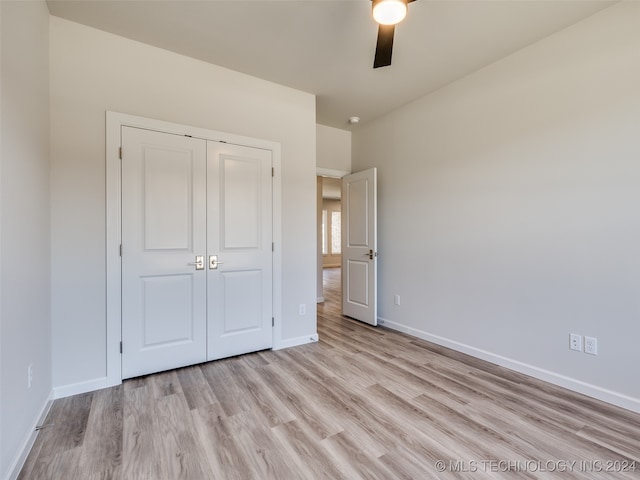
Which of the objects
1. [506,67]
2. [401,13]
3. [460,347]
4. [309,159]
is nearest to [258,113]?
[309,159]

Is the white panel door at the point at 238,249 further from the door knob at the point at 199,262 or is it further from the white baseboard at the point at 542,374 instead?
the white baseboard at the point at 542,374

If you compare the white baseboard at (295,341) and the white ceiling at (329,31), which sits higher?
the white ceiling at (329,31)

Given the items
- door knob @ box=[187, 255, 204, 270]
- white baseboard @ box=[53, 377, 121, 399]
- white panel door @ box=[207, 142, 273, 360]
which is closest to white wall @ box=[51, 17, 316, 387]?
white baseboard @ box=[53, 377, 121, 399]

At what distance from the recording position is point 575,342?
2.27 meters

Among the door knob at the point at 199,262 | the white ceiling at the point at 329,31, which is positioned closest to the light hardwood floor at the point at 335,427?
the door knob at the point at 199,262

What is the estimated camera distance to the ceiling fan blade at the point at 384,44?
174 centimetres

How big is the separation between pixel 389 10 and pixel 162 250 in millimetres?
→ 2353

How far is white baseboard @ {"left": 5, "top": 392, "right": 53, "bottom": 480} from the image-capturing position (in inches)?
56.1

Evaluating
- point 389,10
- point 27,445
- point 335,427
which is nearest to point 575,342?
point 335,427

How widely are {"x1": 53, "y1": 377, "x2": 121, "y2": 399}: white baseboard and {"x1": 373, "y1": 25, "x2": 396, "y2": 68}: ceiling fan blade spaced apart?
9.92 ft

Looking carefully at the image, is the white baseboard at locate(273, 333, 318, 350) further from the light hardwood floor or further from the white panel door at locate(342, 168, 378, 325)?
the white panel door at locate(342, 168, 378, 325)

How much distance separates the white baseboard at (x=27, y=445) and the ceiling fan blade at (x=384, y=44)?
9.50 feet

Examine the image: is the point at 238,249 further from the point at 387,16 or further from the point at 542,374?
the point at 542,374

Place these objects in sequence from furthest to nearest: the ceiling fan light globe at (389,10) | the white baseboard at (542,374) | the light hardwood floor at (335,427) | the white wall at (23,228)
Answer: the white baseboard at (542,374), the ceiling fan light globe at (389,10), the light hardwood floor at (335,427), the white wall at (23,228)
